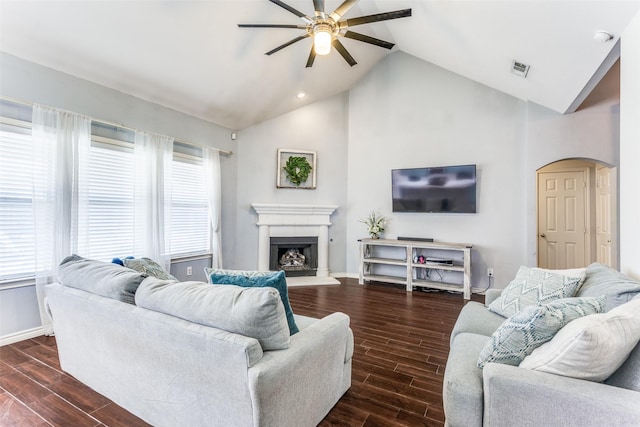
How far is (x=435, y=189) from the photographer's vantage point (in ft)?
15.9

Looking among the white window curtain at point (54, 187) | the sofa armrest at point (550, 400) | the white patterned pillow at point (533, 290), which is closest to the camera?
the sofa armrest at point (550, 400)

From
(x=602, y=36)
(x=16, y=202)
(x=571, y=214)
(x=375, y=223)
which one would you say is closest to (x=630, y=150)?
(x=602, y=36)

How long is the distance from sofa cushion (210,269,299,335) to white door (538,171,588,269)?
553 cm

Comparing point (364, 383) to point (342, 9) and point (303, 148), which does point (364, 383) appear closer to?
point (342, 9)

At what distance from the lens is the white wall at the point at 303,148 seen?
17.5 feet

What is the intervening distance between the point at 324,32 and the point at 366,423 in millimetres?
3063

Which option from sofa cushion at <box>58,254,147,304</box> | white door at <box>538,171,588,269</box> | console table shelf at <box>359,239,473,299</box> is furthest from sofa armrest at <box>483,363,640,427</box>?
white door at <box>538,171,588,269</box>

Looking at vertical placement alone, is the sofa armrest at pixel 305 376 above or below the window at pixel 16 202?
below

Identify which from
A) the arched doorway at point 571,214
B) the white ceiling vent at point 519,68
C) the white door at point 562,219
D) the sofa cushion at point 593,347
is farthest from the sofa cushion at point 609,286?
the white door at point 562,219

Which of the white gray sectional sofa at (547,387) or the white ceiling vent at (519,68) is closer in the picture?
the white gray sectional sofa at (547,387)

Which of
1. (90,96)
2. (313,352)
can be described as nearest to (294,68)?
(90,96)

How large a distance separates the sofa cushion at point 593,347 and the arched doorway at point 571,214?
4.42 meters

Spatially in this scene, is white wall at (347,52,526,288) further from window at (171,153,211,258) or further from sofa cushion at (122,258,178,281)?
sofa cushion at (122,258,178,281)

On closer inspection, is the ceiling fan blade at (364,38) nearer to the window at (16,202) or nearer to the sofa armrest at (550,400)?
the sofa armrest at (550,400)
